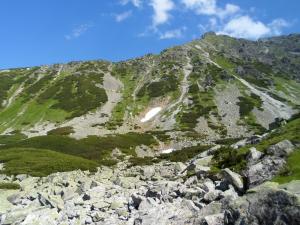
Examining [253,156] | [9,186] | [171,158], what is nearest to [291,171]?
[253,156]

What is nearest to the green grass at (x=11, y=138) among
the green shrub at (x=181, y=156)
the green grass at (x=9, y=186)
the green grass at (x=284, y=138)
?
the green shrub at (x=181, y=156)

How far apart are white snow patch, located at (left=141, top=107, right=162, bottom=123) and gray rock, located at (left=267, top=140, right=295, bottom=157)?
372 feet

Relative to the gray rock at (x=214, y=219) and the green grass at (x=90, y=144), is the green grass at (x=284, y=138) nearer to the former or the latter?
the gray rock at (x=214, y=219)

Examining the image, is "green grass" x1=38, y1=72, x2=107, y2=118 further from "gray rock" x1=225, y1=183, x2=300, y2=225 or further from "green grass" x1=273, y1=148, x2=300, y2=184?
"gray rock" x1=225, y1=183, x2=300, y2=225

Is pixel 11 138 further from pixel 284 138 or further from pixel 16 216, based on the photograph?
pixel 284 138

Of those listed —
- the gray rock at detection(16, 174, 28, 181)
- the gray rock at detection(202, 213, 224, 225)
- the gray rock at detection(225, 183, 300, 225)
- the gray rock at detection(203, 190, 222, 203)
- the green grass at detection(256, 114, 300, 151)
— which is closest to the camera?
the gray rock at detection(225, 183, 300, 225)

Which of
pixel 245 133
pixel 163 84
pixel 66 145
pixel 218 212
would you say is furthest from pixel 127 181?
pixel 163 84

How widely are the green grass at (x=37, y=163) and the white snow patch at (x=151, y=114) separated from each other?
209ft

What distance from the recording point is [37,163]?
68250mm

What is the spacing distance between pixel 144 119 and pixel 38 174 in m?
85.2

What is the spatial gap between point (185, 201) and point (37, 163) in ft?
163

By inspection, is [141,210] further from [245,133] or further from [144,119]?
[144,119]

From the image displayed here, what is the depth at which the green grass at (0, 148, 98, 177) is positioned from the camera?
62800 mm

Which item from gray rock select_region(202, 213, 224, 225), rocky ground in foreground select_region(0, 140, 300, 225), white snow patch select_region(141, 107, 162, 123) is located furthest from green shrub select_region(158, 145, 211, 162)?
white snow patch select_region(141, 107, 162, 123)
